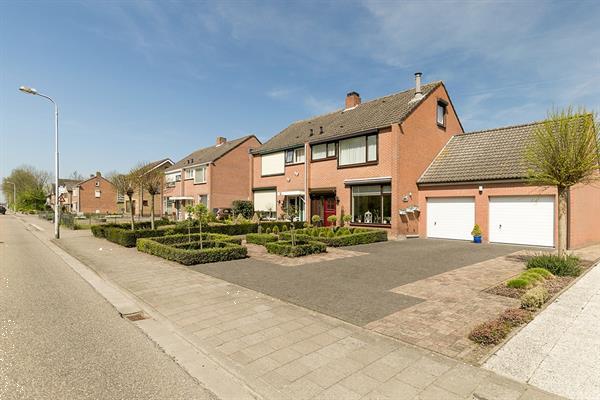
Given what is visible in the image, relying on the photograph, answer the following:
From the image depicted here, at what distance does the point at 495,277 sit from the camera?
29.0 feet

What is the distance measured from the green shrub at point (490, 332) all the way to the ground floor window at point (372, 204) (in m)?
13.4

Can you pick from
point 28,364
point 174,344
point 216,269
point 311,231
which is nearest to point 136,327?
point 174,344

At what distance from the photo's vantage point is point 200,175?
35.1 metres

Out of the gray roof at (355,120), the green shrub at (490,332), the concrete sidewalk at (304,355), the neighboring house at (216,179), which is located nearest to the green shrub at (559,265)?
the green shrub at (490,332)

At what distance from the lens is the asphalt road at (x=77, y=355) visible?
12.1ft

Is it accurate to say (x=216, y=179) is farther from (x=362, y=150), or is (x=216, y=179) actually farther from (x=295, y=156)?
(x=362, y=150)

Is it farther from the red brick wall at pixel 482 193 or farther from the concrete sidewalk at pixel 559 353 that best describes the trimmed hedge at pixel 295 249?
the red brick wall at pixel 482 193

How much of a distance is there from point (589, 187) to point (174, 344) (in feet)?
65.4

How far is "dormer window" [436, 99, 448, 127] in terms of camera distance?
21.2m

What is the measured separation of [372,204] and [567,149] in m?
10.7

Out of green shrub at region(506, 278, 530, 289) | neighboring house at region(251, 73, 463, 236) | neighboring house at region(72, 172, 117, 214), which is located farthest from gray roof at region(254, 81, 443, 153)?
neighboring house at region(72, 172, 117, 214)

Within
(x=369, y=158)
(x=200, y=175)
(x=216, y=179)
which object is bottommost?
(x=216, y=179)

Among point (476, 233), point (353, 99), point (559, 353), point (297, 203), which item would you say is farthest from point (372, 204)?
point (559, 353)

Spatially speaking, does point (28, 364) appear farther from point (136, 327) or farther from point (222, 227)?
point (222, 227)
